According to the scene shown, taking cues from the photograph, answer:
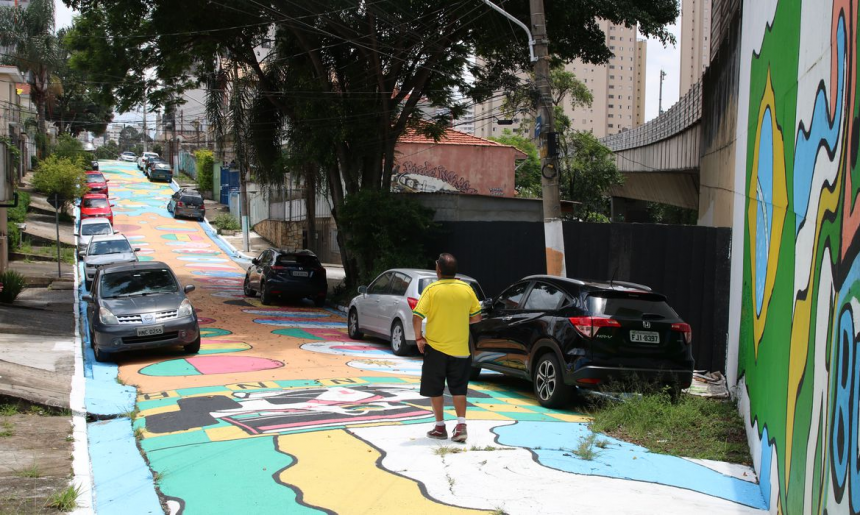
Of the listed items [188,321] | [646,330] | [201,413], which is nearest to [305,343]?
Result: [188,321]

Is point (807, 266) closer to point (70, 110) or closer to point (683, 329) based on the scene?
point (683, 329)

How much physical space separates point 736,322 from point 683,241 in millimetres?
2996

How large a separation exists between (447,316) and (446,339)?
0.22 m

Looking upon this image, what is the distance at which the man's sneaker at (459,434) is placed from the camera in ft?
24.4

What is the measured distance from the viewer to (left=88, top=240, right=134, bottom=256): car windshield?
2662 cm

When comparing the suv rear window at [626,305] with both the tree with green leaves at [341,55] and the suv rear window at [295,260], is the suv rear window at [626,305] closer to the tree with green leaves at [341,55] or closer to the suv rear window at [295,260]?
the tree with green leaves at [341,55]

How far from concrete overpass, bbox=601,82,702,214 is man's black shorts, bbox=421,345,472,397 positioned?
1334cm

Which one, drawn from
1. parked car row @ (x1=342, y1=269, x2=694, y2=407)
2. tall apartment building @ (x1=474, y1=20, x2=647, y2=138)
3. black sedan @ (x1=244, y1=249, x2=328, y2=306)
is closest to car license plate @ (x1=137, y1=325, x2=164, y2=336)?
parked car row @ (x1=342, y1=269, x2=694, y2=407)

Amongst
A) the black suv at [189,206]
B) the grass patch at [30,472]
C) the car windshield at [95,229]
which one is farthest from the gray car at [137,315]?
the black suv at [189,206]

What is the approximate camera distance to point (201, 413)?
895 centimetres

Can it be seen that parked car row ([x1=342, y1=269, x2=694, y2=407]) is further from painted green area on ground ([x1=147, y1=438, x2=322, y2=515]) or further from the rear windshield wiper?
painted green area on ground ([x1=147, y1=438, x2=322, y2=515])

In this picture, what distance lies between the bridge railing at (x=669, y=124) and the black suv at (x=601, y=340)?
10826mm

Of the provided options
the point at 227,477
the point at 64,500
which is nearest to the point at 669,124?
the point at 227,477

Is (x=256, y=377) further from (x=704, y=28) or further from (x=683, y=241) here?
(x=704, y=28)
